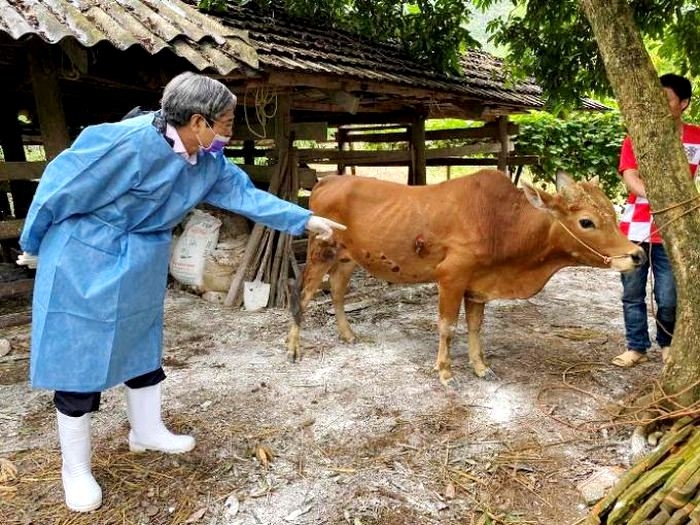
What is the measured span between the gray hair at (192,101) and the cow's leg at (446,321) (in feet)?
7.56

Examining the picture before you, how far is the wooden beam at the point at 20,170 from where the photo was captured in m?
5.24

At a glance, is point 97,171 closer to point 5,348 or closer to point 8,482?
point 8,482

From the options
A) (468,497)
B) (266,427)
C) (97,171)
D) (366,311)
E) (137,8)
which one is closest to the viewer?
(97,171)

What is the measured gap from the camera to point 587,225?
4004 millimetres

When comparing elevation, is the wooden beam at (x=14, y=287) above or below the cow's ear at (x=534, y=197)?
below

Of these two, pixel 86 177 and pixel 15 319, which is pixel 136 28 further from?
pixel 15 319

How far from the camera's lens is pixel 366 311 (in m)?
6.25

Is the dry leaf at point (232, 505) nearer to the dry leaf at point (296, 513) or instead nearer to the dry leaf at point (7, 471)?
the dry leaf at point (296, 513)

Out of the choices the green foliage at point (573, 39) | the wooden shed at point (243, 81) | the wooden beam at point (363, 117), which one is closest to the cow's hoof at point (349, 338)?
the wooden shed at point (243, 81)

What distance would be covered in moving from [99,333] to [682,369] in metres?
2.90

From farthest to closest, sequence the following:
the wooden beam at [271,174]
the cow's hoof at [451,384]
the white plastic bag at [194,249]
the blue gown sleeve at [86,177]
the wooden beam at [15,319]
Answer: the wooden beam at [271,174] → the white plastic bag at [194,249] → the wooden beam at [15,319] → the cow's hoof at [451,384] → the blue gown sleeve at [86,177]

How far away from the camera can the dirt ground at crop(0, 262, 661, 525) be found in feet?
9.63

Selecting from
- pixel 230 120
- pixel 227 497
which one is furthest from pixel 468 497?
pixel 230 120

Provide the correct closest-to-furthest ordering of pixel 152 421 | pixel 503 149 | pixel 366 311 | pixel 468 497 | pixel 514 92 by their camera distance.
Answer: pixel 468 497, pixel 152 421, pixel 366 311, pixel 514 92, pixel 503 149
